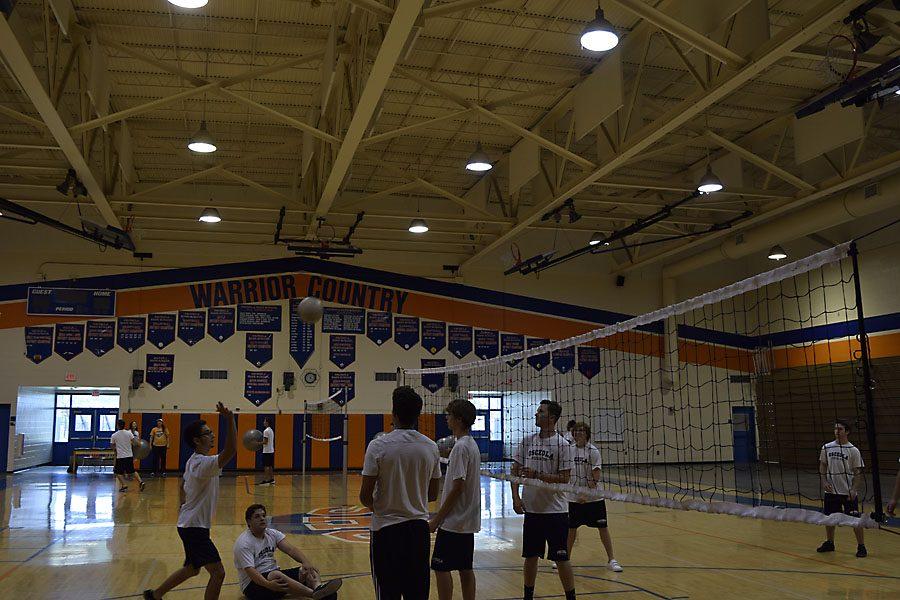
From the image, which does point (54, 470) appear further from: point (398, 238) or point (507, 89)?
point (507, 89)

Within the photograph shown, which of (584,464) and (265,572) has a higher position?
(584,464)

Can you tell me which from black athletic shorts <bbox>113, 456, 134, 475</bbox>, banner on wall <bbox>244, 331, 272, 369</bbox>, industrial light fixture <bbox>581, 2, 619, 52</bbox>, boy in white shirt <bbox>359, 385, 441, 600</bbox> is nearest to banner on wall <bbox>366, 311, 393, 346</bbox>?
banner on wall <bbox>244, 331, 272, 369</bbox>

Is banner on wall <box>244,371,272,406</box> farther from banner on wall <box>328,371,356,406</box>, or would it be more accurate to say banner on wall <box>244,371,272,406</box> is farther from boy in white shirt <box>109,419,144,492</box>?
boy in white shirt <box>109,419,144,492</box>

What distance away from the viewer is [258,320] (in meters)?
23.0

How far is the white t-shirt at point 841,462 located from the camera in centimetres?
994

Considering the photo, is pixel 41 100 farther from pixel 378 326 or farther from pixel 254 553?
pixel 378 326

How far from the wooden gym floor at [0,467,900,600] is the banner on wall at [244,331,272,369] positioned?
758 centimetres

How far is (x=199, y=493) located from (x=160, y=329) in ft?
56.3

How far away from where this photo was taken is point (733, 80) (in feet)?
35.6

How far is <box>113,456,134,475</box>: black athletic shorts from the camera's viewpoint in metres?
17.7

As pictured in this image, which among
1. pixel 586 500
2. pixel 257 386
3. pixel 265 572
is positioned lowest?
pixel 265 572

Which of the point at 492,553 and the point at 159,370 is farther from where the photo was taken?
the point at 159,370

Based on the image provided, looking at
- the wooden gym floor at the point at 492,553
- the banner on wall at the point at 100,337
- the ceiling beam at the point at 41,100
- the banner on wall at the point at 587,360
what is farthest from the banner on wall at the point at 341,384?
the ceiling beam at the point at 41,100

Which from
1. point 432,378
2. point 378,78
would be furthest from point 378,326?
point 378,78
